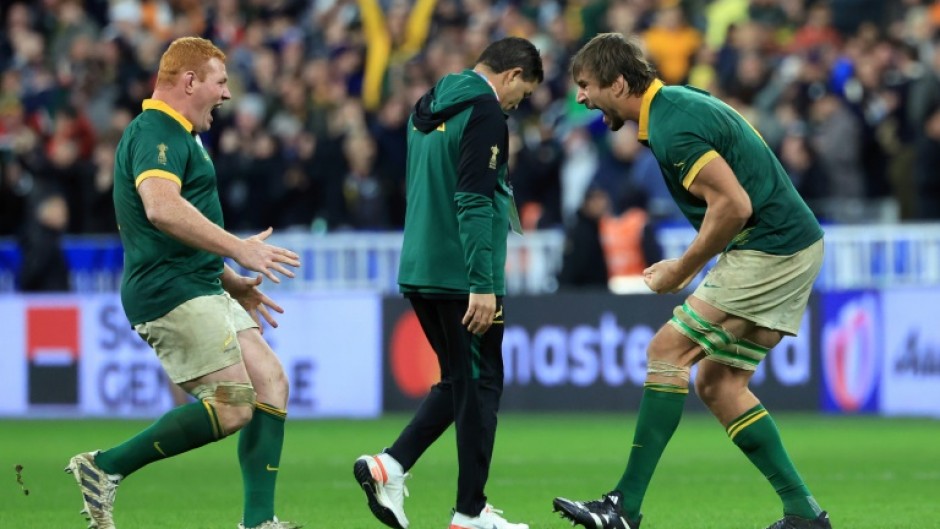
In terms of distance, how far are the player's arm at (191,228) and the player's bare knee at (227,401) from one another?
61 cm

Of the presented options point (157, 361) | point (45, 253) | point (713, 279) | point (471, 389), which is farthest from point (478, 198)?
point (45, 253)

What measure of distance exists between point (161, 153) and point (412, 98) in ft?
43.9

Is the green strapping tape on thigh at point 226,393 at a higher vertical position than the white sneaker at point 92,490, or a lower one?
higher

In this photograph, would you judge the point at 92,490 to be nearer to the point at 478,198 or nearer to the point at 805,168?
the point at 478,198

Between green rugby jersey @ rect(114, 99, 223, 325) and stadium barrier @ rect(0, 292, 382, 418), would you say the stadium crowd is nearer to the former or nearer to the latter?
stadium barrier @ rect(0, 292, 382, 418)

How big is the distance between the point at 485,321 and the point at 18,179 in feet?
48.5

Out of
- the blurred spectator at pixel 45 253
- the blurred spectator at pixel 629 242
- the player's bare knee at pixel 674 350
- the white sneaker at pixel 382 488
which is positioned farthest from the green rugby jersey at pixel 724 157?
the blurred spectator at pixel 45 253

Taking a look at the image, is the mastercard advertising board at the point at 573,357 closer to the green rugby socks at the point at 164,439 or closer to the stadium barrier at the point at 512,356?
the stadium barrier at the point at 512,356

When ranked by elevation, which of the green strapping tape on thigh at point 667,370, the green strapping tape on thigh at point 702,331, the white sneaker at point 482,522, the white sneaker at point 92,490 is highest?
the green strapping tape on thigh at point 702,331

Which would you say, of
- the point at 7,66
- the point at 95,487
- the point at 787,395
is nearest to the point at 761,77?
the point at 787,395

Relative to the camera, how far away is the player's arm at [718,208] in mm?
7879

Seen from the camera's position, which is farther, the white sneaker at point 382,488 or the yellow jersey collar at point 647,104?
the white sneaker at point 382,488

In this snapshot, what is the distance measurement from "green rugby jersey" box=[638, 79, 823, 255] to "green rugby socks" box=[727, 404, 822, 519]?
2.69 ft

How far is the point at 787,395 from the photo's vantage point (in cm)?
1803
